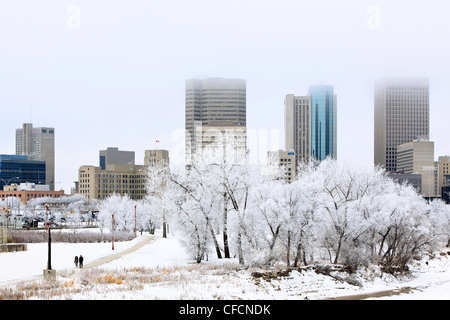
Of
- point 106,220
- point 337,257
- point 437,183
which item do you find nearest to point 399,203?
point 337,257

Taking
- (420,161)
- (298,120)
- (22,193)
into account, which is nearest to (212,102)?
(22,193)

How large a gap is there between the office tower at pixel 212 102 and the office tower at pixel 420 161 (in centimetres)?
6363

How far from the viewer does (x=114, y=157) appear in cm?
5047

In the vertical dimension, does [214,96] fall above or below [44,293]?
above

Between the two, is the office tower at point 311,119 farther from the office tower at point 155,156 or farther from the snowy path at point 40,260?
the snowy path at point 40,260

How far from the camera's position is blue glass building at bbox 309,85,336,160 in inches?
6029

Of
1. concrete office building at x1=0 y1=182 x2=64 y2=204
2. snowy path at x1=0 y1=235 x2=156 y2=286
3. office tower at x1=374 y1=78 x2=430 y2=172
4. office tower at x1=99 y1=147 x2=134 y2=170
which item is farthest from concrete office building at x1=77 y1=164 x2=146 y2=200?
office tower at x1=374 y1=78 x2=430 y2=172

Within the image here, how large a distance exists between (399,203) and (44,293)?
22.3 m

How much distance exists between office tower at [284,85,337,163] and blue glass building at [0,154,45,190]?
103116mm

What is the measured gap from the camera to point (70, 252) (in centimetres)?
3688

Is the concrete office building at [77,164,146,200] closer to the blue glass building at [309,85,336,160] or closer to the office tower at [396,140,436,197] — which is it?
the office tower at [396,140,436,197]

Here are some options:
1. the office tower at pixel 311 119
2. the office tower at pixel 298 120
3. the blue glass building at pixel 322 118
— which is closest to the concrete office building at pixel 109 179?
the blue glass building at pixel 322 118
